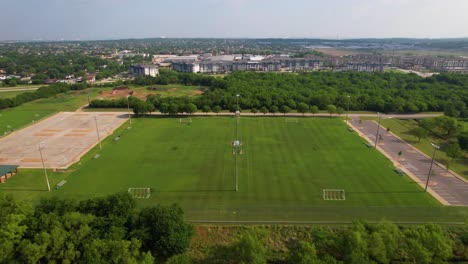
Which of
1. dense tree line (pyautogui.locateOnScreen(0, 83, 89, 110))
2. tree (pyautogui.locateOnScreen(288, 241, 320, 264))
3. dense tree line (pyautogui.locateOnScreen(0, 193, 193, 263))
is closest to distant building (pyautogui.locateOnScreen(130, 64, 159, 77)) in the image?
dense tree line (pyautogui.locateOnScreen(0, 83, 89, 110))

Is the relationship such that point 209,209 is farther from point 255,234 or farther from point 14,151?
point 14,151

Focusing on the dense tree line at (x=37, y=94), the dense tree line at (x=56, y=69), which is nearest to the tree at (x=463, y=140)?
the dense tree line at (x=37, y=94)

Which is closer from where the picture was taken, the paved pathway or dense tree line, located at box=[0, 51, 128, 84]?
the paved pathway

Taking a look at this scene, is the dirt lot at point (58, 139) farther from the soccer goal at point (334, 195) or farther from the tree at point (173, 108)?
the soccer goal at point (334, 195)

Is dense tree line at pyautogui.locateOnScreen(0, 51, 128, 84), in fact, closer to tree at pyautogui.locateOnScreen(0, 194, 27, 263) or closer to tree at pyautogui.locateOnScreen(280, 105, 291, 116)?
tree at pyautogui.locateOnScreen(280, 105, 291, 116)

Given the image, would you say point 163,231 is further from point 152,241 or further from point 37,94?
point 37,94

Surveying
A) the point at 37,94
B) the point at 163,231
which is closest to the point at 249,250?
the point at 163,231
